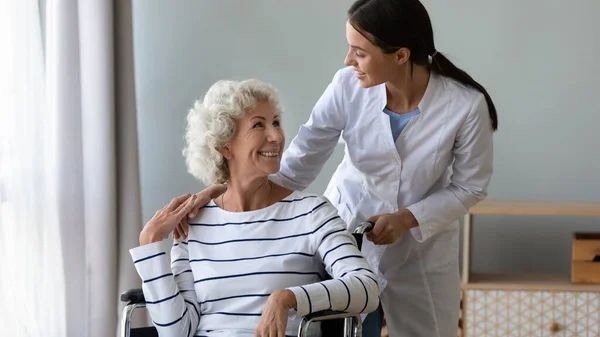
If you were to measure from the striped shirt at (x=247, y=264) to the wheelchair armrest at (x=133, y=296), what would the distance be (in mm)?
15

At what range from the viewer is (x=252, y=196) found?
2117 mm

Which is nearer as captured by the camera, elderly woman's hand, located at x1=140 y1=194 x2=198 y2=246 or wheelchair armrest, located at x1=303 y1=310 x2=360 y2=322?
wheelchair armrest, located at x1=303 y1=310 x2=360 y2=322

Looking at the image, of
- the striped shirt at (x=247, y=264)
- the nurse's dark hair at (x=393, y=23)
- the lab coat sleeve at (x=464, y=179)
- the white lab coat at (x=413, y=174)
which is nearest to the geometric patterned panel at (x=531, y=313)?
the white lab coat at (x=413, y=174)

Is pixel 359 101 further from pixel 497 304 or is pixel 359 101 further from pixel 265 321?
pixel 497 304

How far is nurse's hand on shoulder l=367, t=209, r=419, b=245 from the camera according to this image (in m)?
2.12

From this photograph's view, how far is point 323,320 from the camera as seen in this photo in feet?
6.37

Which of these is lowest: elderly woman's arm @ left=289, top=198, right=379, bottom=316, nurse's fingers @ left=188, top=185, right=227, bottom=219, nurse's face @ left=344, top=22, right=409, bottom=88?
elderly woman's arm @ left=289, top=198, right=379, bottom=316

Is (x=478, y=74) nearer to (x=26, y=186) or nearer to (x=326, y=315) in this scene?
(x=26, y=186)

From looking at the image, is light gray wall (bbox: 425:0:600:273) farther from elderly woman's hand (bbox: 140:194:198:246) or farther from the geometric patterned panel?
elderly woman's hand (bbox: 140:194:198:246)

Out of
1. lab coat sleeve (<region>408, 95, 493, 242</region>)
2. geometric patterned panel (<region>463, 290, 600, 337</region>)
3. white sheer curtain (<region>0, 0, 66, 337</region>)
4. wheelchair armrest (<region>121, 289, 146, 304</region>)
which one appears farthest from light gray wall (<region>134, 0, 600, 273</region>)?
wheelchair armrest (<region>121, 289, 146, 304</region>)

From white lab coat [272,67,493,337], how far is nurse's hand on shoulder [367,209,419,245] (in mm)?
29

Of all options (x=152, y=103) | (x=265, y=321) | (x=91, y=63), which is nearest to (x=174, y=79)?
(x=152, y=103)

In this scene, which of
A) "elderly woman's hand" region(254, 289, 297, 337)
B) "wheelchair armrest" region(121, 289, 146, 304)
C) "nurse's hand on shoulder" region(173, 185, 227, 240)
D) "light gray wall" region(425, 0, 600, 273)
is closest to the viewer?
"elderly woman's hand" region(254, 289, 297, 337)

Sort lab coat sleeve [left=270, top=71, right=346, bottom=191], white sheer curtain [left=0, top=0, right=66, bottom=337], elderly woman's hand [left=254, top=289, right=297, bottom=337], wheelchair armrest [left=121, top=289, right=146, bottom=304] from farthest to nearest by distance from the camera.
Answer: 1. white sheer curtain [left=0, top=0, right=66, bottom=337]
2. lab coat sleeve [left=270, top=71, right=346, bottom=191]
3. wheelchair armrest [left=121, top=289, right=146, bottom=304]
4. elderly woman's hand [left=254, top=289, right=297, bottom=337]
